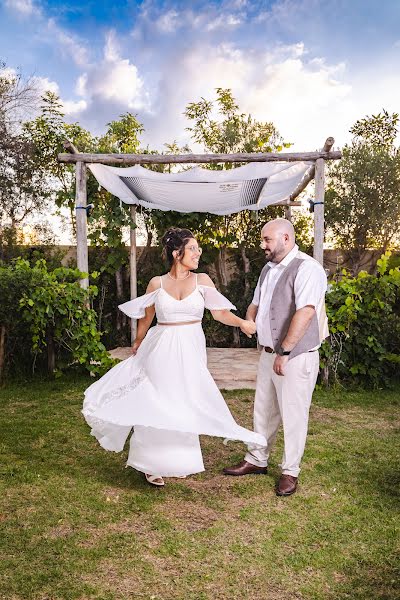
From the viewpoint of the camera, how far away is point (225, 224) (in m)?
10.7

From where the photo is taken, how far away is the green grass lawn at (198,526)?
2.89m

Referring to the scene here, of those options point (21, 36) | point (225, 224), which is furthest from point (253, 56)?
point (21, 36)

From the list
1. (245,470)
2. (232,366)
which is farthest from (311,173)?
(245,470)

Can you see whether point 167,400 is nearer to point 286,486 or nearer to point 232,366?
point 286,486

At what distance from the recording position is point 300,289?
375 cm

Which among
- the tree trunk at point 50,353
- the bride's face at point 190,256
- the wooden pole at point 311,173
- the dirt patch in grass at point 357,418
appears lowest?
the dirt patch in grass at point 357,418

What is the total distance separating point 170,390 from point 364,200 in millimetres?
10382

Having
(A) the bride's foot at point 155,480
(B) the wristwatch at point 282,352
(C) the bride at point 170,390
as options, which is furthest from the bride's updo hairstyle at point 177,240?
(A) the bride's foot at point 155,480

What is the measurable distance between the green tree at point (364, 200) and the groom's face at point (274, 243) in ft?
31.1

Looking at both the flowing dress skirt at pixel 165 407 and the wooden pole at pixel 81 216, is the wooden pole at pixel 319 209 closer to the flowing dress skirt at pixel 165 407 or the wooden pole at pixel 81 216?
the wooden pole at pixel 81 216

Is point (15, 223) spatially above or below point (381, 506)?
above

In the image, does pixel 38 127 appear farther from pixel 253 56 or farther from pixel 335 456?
pixel 335 456

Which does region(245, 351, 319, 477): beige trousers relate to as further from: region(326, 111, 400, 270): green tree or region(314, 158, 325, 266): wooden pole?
region(326, 111, 400, 270): green tree

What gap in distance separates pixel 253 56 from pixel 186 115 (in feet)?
13.3
